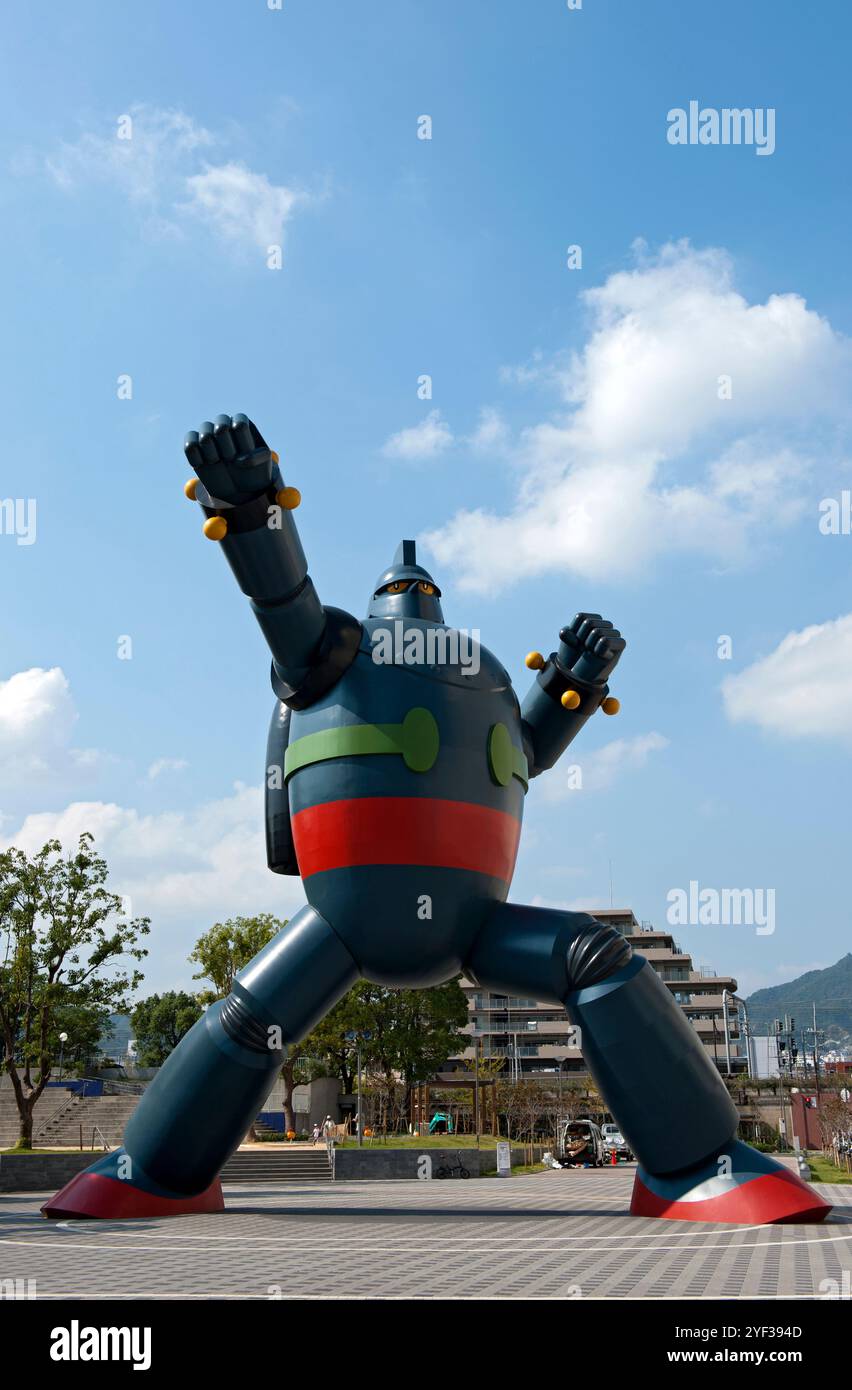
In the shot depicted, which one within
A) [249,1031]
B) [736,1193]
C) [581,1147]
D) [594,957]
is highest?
[594,957]

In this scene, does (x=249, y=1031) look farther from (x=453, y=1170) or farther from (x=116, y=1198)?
(x=453, y=1170)

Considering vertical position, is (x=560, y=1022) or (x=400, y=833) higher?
(x=400, y=833)

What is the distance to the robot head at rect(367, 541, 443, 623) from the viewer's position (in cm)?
1192

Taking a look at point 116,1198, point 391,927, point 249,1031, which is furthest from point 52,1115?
point 391,927

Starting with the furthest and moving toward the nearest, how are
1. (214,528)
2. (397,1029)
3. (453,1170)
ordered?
(397,1029) < (453,1170) < (214,528)

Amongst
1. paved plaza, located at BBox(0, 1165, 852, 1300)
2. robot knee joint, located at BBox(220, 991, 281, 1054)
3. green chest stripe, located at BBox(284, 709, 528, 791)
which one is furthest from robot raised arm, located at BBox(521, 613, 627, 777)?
paved plaza, located at BBox(0, 1165, 852, 1300)

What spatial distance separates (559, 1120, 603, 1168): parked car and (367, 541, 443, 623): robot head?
26307 millimetres

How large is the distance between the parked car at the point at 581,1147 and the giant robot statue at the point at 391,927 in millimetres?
25500

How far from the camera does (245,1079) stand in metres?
10.3

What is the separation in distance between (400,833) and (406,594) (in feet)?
9.17

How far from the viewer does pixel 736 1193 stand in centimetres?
928

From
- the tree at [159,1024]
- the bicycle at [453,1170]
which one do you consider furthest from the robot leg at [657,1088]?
the tree at [159,1024]

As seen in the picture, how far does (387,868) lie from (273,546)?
2924mm
